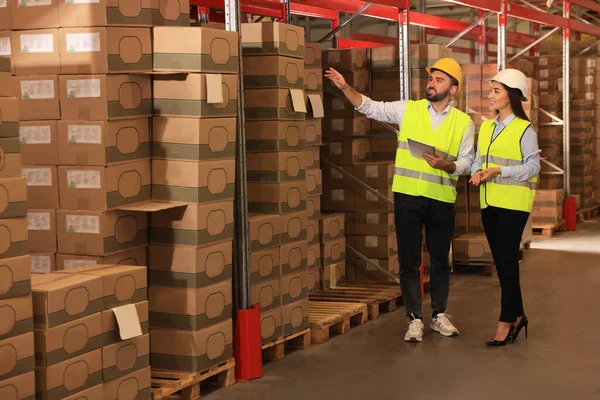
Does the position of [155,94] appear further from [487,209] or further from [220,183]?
[487,209]

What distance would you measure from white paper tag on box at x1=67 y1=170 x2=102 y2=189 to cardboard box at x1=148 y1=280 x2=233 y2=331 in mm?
782

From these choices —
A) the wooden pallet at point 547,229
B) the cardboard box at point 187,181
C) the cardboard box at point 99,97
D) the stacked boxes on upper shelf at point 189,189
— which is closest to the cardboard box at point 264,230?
the stacked boxes on upper shelf at point 189,189

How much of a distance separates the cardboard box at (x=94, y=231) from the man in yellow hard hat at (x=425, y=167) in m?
2.24

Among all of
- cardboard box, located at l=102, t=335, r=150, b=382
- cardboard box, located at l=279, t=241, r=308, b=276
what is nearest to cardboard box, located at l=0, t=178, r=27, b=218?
cardboard box, located at l=102, t=335, r=150, b=382

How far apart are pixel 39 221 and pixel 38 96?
2.42 ft

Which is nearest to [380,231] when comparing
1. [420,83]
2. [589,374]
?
[420,83]

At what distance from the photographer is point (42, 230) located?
5789 mm

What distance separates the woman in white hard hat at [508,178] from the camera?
7.01 m

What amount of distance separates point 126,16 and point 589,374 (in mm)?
3783

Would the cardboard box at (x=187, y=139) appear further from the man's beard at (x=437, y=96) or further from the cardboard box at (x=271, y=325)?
the man's beard at (x=437, y=96)

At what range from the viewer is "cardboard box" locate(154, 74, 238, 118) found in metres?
5.79

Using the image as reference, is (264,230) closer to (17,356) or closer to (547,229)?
(17,356)

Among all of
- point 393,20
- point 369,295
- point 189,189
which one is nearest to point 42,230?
point 189,189

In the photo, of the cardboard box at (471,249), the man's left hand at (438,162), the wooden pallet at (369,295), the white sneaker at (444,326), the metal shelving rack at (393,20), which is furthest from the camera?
the cardboard box at (471,249)
